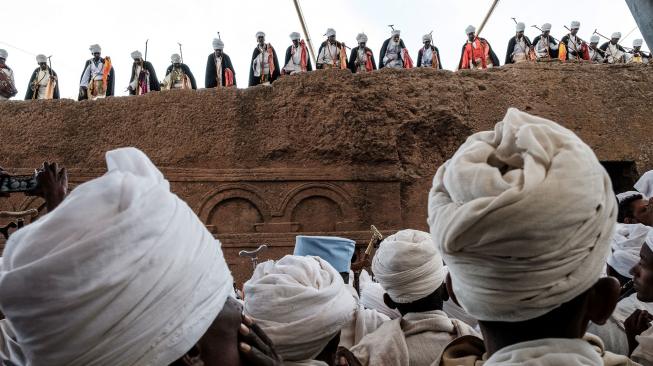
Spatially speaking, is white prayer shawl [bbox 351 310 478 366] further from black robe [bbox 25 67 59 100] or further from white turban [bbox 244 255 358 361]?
black robe [bbox 25 67 59 100]

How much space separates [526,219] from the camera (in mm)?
1063

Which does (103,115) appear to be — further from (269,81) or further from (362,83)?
(362,83)

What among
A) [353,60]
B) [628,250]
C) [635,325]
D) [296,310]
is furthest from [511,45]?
[296,310]

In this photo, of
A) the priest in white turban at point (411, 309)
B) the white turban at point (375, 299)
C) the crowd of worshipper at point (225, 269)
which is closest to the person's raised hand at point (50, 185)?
the crowd of worshipper at point (225, 269)

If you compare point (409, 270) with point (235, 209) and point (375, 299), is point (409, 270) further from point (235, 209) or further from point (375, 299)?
point (235, 209)

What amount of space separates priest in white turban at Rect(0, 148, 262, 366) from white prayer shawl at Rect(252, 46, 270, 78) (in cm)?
1005

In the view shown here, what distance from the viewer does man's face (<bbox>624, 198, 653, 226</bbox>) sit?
4.35 meters

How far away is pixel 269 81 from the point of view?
1088 centimetres

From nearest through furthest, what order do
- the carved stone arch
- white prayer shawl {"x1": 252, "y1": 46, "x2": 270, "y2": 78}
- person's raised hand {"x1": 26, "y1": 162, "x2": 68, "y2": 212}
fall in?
1. person's raised hand {"x1": 26, "y1": 162, "x2": 68, "y2": 212}
2. the carved stone arch
3. white prayer shawl {"x1": 252, "y1": 46, "x2": 270, "y2": 78}

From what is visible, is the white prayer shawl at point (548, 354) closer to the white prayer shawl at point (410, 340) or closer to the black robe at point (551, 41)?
the white prayer shawl at point (410, 340)

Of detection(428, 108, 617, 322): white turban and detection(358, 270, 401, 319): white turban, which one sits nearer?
detection(428, 108, 617, 322): white turban

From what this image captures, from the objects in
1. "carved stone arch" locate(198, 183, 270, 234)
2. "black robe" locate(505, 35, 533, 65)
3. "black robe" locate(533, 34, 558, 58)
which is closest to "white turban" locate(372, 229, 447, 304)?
"carved stone arch" locate(198, 183, 270, 234)

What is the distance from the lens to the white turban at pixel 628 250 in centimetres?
317

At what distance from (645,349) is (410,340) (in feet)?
3.14
